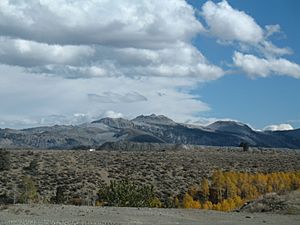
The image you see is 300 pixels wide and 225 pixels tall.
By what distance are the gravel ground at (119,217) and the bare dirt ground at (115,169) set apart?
114 ft

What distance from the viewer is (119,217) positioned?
3691cm

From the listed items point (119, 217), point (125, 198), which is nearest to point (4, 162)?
point (125, 198)

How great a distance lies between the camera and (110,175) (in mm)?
92375

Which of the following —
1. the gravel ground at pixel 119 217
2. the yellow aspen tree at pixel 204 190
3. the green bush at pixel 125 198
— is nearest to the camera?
the gravel ground at pixel 119 217

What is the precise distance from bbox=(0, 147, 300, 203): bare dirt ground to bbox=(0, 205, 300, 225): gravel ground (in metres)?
34.6

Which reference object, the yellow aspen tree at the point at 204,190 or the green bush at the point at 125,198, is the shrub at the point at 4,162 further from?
the green bush at the point at 125,198

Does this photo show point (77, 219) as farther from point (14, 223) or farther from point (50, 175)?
point (50, 175)

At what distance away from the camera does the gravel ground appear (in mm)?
34344

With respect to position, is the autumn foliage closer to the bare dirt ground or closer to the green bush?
the bare dirt ground

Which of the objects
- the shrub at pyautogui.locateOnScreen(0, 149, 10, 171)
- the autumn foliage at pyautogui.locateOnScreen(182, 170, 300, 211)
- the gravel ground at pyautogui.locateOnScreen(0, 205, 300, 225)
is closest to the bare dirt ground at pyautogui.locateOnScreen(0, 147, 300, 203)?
the shrub at pyautogui.locateOnScreen(0, 149, 10, 171)

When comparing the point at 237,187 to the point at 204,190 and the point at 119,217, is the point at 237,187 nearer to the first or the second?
the point at 204,190

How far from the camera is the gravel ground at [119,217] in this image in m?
34.3

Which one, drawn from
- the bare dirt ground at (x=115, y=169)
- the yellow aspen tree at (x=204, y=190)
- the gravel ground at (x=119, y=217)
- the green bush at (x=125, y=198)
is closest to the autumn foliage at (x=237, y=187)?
the yellow aspen tree at (x=204, y=190)

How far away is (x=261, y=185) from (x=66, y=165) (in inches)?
1357
